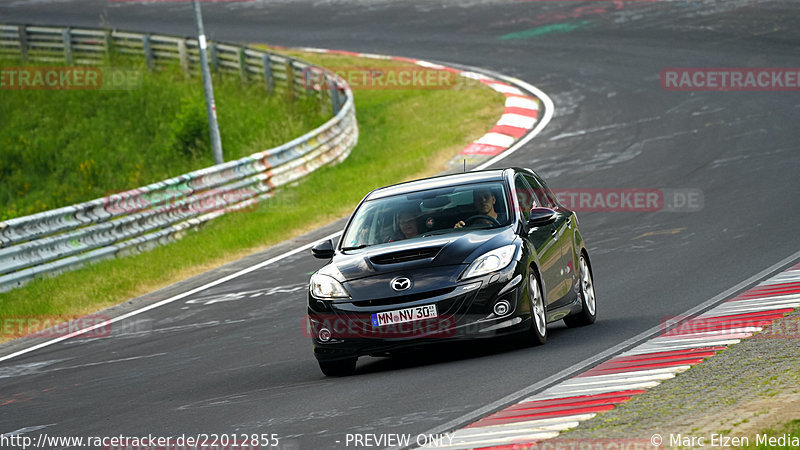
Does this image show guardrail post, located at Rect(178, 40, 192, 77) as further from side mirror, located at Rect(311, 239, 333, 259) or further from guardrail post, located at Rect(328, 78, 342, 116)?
side mirror, located at Rect(311, 239, 333, 259)

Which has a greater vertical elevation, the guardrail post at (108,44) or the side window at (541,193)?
the side window at (541,193)

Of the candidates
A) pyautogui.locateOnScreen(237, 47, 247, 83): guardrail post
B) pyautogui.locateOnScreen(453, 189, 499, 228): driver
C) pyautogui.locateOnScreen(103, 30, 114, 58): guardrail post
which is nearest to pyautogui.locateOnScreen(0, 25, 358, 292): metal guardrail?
pyautogui.locateOnScreen(237, 47, 247, 83): guardrail post

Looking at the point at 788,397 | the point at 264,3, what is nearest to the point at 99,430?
the point at 788,397

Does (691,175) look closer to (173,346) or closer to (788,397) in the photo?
(173,346)

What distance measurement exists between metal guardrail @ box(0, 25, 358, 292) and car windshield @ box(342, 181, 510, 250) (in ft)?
24.1

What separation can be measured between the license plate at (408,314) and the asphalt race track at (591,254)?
422 millimetres

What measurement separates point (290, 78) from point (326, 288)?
72.8 feet

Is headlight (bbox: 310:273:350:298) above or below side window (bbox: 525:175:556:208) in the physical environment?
below

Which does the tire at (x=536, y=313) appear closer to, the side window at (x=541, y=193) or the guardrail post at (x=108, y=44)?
the side window at (x=541, y=193)

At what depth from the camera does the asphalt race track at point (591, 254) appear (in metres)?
8.52

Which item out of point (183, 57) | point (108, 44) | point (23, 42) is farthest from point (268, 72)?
point (23, 42)

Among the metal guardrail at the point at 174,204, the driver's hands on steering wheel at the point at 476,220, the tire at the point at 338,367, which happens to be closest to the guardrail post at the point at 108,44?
the metal guardrail at the point at 174,204

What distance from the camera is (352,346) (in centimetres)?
952

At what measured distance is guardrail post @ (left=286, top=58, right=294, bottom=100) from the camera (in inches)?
1233
